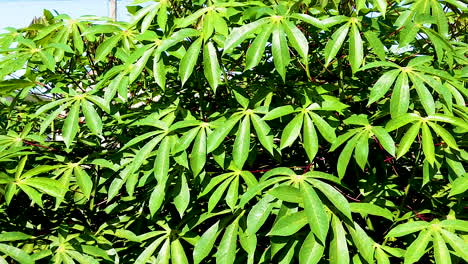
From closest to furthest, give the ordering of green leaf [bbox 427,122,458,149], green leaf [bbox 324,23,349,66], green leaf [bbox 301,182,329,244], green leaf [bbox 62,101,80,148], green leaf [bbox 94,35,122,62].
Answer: green leaf [bbox 301,182,329,244] < green leaf [bbox 427,122,458,149] < green leaf [bbox 324,23,349,66] < green leaf [bbox 62,101,80,148] < green leaf [bbox 94,35,122,62]

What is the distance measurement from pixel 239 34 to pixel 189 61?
0.68ft

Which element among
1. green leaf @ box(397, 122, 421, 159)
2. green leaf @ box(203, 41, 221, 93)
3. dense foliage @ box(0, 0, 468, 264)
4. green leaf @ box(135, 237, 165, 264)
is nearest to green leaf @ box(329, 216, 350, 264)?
dense foliage @ box(0, 0, 468, 264)

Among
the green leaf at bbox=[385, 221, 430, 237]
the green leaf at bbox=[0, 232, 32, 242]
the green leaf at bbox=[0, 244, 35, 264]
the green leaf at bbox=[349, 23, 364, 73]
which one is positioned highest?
the green leaf at bbox=[349, 23, 364, 73]

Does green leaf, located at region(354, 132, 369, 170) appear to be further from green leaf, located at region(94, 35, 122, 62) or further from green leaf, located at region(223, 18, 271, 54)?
green leaf, located at region(94, 35, 122, 62)

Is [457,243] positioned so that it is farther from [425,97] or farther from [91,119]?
[91,119]

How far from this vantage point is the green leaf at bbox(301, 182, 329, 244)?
4.48 ft

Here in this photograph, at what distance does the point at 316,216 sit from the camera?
1392mm

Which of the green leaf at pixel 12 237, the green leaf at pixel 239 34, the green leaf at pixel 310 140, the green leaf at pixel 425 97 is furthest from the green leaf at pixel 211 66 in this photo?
the green leaf at pixel 12 237

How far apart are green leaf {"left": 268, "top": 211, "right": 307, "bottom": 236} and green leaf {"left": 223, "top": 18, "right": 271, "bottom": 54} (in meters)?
0.58

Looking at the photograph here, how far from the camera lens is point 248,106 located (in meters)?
1.80

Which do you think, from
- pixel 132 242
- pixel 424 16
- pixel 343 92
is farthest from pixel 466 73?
pixel 132 242

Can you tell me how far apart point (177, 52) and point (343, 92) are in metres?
0.70

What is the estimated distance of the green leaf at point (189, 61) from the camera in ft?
5.33

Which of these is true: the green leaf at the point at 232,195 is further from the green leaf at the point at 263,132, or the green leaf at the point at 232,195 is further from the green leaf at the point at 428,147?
the green leaf at the point at 428,147
